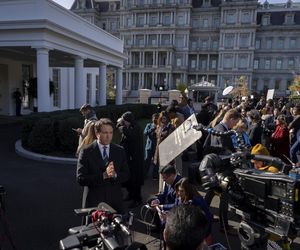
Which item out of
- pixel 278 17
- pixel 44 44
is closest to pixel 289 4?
pixel 278 17

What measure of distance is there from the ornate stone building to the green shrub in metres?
54.6

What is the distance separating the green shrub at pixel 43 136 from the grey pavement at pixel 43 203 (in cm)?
62

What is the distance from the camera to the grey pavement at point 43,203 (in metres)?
4.18

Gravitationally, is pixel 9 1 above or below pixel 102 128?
above

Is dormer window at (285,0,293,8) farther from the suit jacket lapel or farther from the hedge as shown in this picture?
the suit jacket lapel

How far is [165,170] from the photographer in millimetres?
3316

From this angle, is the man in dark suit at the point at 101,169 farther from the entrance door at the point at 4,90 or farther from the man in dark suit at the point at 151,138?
the entrance door at the point at 4,90

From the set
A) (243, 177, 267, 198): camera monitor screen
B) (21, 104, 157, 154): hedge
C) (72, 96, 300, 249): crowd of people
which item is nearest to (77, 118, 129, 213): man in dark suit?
(72, 96, 300, 249): crowd of people

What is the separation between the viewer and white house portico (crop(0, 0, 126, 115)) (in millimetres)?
12320

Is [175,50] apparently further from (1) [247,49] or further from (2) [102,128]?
(2) [102,128]

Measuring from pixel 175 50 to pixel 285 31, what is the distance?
2530 centimetres

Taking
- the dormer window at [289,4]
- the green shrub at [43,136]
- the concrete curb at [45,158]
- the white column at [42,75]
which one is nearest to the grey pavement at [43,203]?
the concrete curb at [45,158]

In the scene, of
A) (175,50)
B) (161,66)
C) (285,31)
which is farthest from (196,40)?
(285,31)

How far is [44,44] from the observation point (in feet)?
40.2
